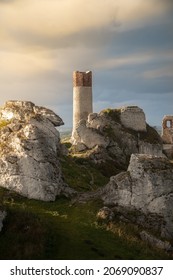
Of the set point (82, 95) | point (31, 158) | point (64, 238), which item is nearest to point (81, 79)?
point (82, 95)

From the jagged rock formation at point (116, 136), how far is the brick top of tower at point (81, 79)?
10.7 metres

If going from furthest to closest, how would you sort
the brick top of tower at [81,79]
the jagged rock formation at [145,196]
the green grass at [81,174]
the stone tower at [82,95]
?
1. the brick top of tower at [81,79]
2. the stone tower at [82,95]
3. the green grass at [81,174]
4. the jagged rock formation at [145,196]

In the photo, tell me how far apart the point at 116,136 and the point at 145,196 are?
1243 inches

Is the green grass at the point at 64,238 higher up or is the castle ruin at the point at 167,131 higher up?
the castle ruin at the point at 167,131

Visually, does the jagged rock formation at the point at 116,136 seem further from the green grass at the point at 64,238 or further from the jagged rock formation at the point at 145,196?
the green grass at the point at 64,238

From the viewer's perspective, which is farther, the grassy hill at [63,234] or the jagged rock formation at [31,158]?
the jagged rock formation at [31,158]

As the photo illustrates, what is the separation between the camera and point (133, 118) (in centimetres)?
7675

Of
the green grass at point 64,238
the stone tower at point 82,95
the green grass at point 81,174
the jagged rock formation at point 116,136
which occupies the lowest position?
the green grass at point 64,238

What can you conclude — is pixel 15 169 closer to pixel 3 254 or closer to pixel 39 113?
pixel 39 113

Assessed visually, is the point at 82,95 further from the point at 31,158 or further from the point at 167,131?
the point at 31,158

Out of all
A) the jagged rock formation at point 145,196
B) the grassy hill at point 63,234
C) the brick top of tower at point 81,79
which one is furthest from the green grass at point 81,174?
the brick top of tower at point 81,79

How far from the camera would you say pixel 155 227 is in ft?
131

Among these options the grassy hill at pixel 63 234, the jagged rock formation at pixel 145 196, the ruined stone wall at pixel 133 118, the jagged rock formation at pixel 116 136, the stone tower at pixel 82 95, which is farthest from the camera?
the stone tower at pixel 82 95

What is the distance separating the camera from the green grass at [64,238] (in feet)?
99.7
